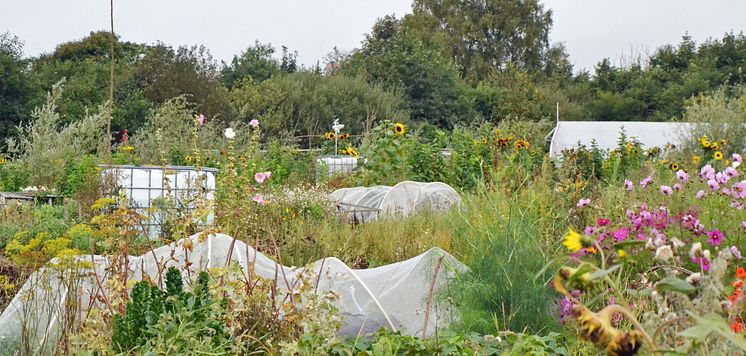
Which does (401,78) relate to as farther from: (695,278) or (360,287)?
(695,278)

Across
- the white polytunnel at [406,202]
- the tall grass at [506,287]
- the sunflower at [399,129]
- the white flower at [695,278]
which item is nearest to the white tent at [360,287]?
the tall grass at [506,287]

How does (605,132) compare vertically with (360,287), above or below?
above

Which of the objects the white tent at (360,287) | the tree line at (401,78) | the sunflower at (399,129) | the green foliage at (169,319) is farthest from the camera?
the tree line at (401,78)

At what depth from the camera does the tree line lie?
20656 mm

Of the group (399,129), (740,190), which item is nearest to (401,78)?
(399,129)

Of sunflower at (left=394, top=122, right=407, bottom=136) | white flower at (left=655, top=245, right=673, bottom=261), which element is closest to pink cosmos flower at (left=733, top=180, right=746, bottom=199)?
white flower at (left=655, top=245, right=673, bottom=261)

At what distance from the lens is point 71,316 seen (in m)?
3.36

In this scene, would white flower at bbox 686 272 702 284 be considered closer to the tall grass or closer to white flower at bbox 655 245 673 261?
white flower at bbox 655 245 673 261

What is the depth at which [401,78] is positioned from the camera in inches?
1001

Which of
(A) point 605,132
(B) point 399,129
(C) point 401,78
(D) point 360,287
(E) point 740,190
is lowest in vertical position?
(D) point 360,287

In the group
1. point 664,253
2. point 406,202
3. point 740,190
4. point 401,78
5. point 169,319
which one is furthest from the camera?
point 401,78

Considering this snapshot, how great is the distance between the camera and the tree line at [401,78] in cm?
2066

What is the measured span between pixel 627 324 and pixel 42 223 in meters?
4.05

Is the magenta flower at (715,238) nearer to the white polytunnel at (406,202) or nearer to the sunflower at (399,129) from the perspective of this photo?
the white polytunnel at (406,202)
